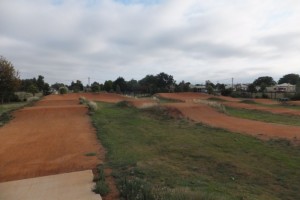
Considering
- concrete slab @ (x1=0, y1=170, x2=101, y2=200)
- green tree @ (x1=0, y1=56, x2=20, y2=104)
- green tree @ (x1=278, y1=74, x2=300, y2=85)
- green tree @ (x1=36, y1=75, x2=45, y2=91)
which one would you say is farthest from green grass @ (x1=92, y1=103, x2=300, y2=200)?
green tree @ (x1=278, y1=74, x2=300, y2=85)

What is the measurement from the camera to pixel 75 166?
29.1ft

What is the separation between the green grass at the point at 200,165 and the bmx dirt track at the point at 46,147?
28.6 inches

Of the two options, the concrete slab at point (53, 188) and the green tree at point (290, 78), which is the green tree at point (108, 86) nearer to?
the green tree at point (290, 78)

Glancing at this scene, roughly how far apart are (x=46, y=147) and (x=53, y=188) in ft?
15.6

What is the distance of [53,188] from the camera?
7.11 m

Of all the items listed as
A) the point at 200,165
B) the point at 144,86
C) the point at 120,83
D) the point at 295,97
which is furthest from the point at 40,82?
the point at 200,165

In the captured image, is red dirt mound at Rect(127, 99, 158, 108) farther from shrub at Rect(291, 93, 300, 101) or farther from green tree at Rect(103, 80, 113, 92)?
green tree at Rect(103, 80, 113, 92)

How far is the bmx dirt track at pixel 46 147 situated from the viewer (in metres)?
8.84

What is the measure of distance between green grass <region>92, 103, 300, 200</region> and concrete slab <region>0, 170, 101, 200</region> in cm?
67

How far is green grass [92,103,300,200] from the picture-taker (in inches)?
271

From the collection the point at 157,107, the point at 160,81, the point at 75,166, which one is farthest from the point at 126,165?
the point at 160,81

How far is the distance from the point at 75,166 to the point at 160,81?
7142 centimetres

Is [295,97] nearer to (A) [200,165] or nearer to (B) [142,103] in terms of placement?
(B) [142,103]

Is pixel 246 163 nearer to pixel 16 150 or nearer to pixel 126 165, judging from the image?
pixel 126 165
